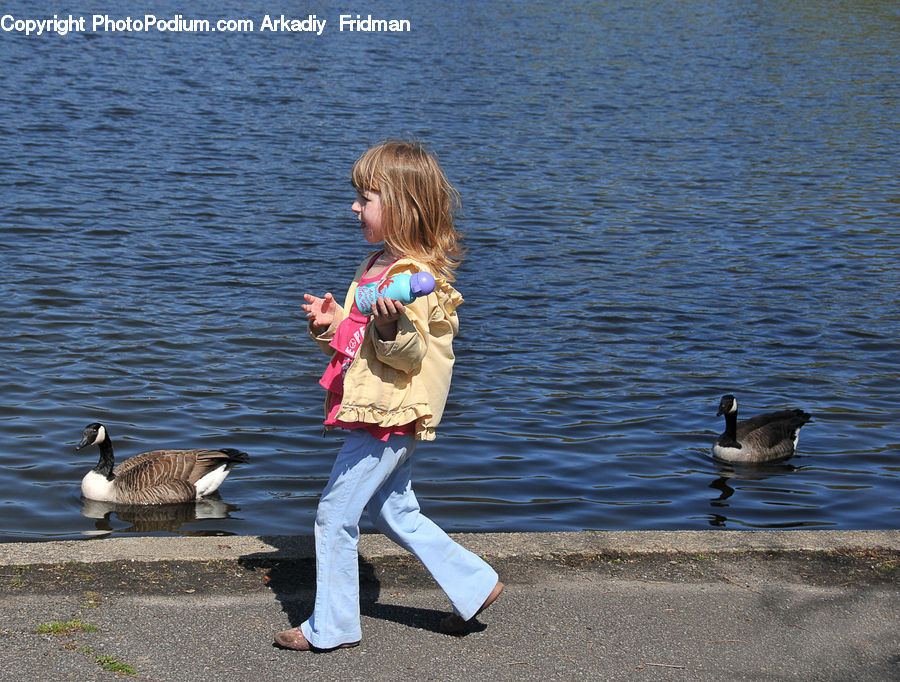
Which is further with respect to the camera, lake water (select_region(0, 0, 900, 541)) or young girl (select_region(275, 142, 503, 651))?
lake water (select_region(0, 0, 900, 541))

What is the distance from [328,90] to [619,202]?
364 inches

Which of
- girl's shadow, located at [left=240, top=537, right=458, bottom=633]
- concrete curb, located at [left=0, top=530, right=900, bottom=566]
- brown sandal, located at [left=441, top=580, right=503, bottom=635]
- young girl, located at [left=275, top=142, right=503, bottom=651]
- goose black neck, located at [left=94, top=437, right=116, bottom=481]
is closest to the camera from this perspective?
young girl, located at [left=275, top=142, right=503, bottom=651]

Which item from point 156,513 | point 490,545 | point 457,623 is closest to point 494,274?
point 156,513

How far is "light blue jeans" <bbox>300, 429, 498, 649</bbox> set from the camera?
405 centimetres

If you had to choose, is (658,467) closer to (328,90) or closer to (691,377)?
(691,377)

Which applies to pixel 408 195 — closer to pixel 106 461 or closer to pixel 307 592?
pixel 307 592

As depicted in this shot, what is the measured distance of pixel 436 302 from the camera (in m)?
3.97

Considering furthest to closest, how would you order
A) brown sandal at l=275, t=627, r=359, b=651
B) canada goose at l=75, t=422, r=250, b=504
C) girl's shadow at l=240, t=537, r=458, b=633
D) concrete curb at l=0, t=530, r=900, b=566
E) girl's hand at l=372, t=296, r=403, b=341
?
1. canada goose at l=75, t=422, r=250, b=504
2. concrete curb at l=0, t=530, r=900, b=566
3. girl's shadow at l=240, t=537, r=458, b=633
4. brown sandal at l=275, t=627, r=359, b=651
5. girl's hand at l=372, t=296, r=403, b=341

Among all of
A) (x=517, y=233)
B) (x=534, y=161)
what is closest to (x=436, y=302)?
(x=517, y=233)

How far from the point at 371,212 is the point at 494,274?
30.2 feet

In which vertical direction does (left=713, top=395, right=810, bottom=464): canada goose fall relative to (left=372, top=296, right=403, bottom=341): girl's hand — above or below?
below

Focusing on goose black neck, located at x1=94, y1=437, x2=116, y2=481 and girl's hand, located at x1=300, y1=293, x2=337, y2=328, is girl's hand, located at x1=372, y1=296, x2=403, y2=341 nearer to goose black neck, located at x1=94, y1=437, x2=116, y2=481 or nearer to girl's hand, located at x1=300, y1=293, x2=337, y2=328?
girl's hand, located at x1=300, y1=293, x2=337, y2=328

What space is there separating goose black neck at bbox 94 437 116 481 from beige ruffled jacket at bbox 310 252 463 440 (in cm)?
443

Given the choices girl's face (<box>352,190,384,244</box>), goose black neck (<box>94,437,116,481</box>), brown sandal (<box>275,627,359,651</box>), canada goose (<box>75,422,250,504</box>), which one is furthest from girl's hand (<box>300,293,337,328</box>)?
goose black neck (<box>94,437,116,481</box>)
